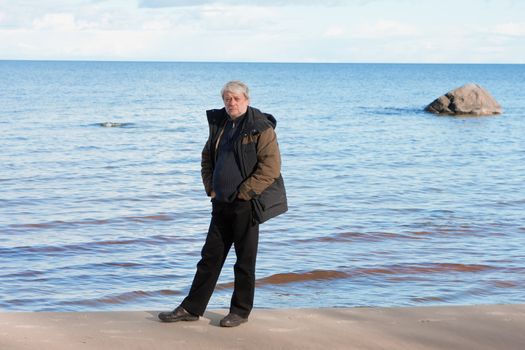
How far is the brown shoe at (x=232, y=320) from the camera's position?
6.36 metres

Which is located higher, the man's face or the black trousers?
the man's face

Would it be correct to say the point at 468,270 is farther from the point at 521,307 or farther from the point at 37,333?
the point at 37,333

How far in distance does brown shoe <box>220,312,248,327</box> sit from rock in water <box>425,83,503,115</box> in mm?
33749

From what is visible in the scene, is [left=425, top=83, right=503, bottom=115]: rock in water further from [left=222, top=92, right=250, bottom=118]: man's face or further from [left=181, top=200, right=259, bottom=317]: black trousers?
[left=222, top=92, right=250, bottom=118]: man's face

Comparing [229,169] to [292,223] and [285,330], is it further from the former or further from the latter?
[292,223]

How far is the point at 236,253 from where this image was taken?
20.8 feet

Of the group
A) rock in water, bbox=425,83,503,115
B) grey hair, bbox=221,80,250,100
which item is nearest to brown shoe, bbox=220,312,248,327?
grey hair, bbox=221,80,250,100

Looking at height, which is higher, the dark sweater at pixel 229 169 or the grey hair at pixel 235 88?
the grey hair at pixel 235 88

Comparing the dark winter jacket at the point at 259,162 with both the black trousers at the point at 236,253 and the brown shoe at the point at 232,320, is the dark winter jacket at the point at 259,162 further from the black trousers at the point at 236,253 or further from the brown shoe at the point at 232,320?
the brown shoe at the point at 232,320

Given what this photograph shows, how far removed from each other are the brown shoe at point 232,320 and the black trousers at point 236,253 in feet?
0.12

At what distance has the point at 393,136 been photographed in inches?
1234

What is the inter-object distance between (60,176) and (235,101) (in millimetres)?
13258

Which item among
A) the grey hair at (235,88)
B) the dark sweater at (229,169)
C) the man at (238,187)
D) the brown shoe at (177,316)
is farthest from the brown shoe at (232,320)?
the grey hair at (235,88)

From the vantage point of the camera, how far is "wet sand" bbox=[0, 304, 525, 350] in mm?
5957
